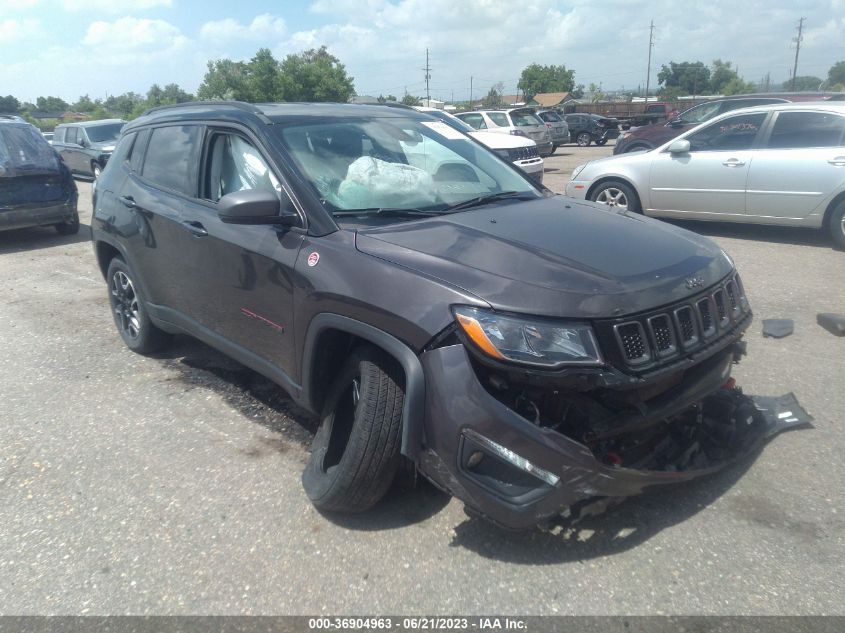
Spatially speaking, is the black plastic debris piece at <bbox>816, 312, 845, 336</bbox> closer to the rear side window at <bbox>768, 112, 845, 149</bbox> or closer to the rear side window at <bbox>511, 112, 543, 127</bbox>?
the rear side window at <bbox>768, 112, 845, 149</bbox>

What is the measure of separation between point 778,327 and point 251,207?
13.8 ft

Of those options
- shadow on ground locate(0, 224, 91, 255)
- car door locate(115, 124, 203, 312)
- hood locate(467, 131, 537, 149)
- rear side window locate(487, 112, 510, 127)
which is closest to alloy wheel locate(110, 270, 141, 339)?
car door locate(115, 124, 203, 312)

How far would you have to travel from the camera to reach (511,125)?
790 inches

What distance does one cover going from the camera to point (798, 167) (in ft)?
26.3

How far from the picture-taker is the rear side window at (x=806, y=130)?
25.9 ft

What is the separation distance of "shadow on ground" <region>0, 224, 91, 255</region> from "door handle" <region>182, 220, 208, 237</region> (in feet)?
24.1

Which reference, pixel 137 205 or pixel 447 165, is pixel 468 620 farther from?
pixel 137 205

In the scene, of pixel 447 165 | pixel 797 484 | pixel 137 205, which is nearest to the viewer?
pixel 797 484

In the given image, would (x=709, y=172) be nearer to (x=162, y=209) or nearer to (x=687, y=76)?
(x=162, y=209)

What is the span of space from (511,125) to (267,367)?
17.7m

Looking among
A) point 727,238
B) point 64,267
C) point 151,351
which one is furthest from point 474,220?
point 64,267

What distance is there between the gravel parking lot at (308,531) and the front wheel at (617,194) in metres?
4.98

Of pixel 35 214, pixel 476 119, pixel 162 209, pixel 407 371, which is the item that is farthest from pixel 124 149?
pixel 476 119

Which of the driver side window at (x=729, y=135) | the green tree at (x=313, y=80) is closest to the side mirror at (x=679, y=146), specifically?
the driver side window at (x=729, y=135)
